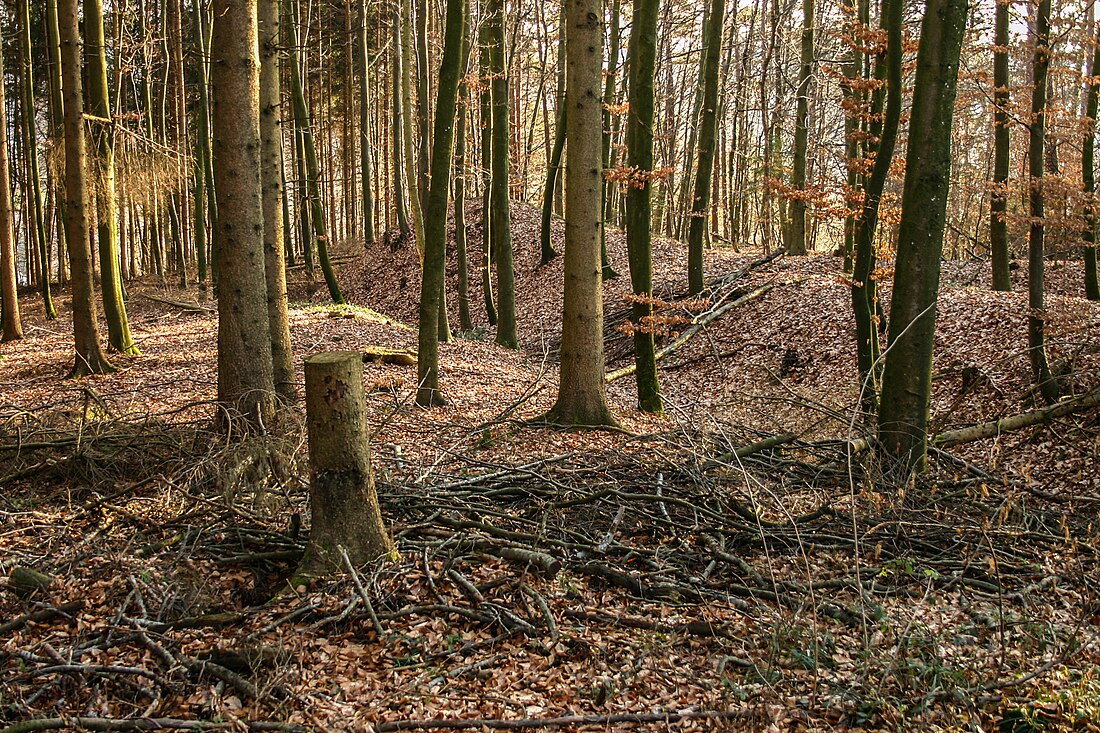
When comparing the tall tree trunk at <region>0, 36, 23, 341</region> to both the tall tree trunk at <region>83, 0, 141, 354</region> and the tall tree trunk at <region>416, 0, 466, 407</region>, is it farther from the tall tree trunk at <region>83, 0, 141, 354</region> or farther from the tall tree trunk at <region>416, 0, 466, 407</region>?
the tall tree trunk at <region>416, 0, 466, 407</region>

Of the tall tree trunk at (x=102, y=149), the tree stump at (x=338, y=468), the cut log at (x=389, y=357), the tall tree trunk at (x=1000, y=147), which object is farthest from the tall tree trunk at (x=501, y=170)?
the tree stump at (x=338, y=468)

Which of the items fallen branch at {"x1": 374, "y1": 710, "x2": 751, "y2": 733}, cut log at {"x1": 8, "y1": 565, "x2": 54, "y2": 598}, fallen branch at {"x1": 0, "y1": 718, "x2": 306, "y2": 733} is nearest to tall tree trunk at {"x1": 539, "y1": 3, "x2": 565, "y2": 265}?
cut log at {"x1": 8, "y1": 565, "x2": 54, "y2": 598}

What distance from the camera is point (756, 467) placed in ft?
22.4

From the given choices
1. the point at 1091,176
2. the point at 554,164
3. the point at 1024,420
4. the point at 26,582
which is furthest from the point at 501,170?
the point at 26,582

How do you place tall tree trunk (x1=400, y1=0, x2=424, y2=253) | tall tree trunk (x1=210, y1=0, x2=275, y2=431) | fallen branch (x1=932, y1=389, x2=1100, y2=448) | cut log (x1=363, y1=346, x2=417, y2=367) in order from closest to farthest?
tall tree trunk (x1=210, y1=0, x2=275, y2=431) < fallen branch (x1=932, y1=389, x2=1100, y2=448) < cut log (x1=363, y1=346, x2=417, y2=367) < tall tree trunk (x1=400, y1=0, x2=424, y2=253)

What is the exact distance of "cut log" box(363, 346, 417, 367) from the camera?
493 inches

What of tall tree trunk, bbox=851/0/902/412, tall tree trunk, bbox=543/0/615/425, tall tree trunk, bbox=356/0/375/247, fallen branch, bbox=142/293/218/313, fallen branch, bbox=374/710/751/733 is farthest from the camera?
tall tree trunk, bbox=356/0/375/247

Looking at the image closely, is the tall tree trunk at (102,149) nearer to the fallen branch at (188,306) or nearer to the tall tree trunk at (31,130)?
the tall tree trunk at (31,130)

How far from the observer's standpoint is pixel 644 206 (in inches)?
385

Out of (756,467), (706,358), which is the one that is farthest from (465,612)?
(706,358)

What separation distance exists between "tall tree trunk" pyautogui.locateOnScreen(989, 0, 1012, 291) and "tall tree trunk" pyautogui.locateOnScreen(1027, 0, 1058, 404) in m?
0.39

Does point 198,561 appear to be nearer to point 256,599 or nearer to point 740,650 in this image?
point 256,599

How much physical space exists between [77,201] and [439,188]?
19.8 feet

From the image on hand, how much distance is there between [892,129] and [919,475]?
414 centimetres
